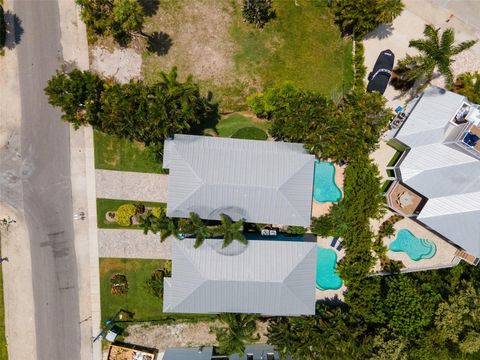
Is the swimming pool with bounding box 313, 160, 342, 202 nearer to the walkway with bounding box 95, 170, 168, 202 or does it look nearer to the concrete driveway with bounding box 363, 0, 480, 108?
the concrete driveway with bounding box 363, 0, 480, 108

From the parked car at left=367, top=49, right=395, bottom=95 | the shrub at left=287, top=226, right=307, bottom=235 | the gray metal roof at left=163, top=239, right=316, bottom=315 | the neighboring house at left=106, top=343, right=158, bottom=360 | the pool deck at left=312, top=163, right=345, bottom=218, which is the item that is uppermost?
the parked car at left=367, top=49, right=395, bottom=95

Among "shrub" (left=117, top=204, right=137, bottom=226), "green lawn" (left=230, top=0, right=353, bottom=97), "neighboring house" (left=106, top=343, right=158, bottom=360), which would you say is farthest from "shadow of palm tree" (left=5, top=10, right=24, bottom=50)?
"neighboring house" (left=106, top=343, right=158, bottom=360)

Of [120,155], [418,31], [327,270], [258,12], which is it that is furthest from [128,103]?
[418,31]

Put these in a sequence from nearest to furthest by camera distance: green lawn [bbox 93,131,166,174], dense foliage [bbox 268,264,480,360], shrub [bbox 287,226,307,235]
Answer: dense foliage [bbox 268,264,480,360] < green lawn [bbox 93,131,166,174] < shrub [bbox 287,226,307,235]

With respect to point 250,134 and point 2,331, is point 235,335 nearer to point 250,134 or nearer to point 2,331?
point 250,134

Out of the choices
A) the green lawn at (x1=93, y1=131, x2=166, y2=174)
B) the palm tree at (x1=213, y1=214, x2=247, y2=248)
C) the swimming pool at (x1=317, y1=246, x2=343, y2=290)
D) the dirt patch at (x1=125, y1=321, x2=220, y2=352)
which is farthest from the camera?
the swimming pool at (x1=317, y1=246, x2=343, y2=290)

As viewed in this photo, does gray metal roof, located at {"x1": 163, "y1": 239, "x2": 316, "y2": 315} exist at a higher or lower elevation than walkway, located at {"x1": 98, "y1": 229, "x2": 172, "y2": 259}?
lower

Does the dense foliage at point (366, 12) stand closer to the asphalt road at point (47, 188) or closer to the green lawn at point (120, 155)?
the green lawn at point (120, 155)
